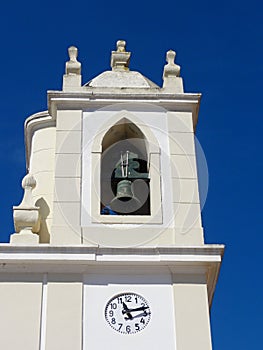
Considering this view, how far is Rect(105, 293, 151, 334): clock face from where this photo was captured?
40.6ft

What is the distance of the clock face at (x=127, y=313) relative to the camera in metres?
12.4

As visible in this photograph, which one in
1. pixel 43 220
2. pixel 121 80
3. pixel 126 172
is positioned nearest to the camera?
pixel 43 220

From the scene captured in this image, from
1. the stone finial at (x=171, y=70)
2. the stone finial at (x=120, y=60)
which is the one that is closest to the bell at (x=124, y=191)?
the stone finial at (x=171, y=70)

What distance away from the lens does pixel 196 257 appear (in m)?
12.8

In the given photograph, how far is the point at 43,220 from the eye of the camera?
13.6m

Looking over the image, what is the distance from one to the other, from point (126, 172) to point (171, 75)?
211 cm

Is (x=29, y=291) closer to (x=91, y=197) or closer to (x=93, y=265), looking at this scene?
(x=93, y=265)

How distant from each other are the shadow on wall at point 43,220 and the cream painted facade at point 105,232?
2 centimetres

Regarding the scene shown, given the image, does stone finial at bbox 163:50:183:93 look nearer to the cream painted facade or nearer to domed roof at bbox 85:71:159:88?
the cream painted facade

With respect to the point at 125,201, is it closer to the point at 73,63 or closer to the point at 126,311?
the point at 126,311

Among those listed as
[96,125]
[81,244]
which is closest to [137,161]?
[96,125]

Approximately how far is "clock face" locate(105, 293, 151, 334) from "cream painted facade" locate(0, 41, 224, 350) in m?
Answer: 0.02

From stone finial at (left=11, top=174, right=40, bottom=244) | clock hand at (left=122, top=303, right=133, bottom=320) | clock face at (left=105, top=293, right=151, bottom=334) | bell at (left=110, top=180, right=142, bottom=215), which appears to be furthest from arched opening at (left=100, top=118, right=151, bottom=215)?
clock hand at (left=122, top=303, right=133, bottom=320)

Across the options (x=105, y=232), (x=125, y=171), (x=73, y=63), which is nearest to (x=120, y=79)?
(x=73, y=63)
